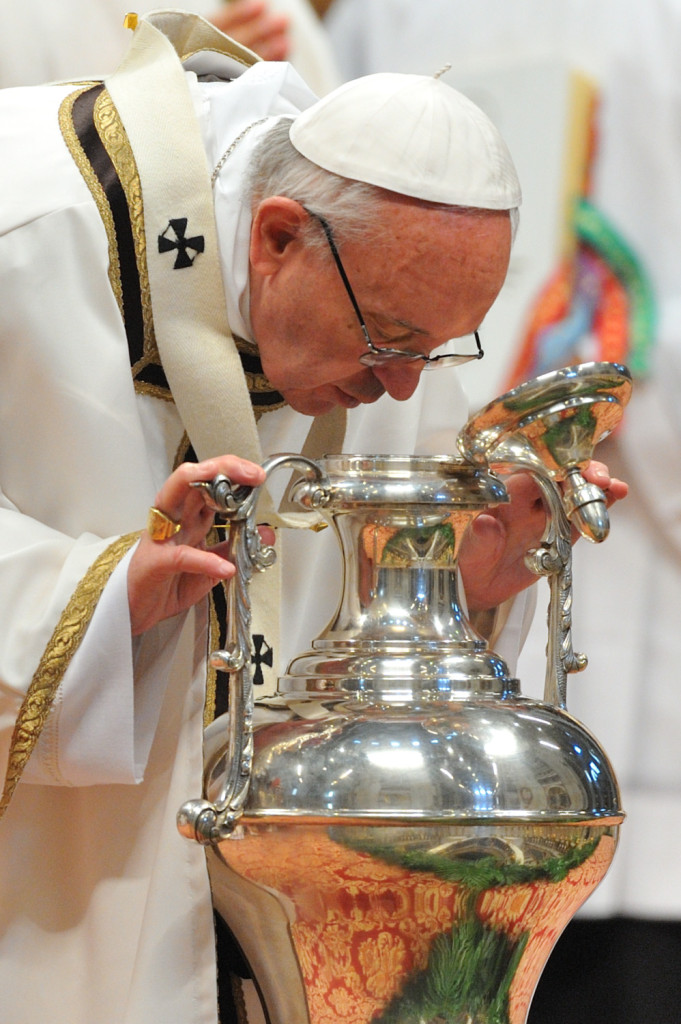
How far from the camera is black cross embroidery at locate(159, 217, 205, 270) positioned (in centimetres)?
209

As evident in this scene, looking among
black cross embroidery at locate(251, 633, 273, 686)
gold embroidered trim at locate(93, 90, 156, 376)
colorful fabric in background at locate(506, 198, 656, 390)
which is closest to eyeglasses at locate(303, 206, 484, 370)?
gold embroidered trim at locate(93, 90, 156, 376)

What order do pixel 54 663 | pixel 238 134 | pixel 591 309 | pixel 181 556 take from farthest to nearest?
1. pixel 591 309
2. pixel 238 134
3. pixel 54 663
4. pixel 181 556

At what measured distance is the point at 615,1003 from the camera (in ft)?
13.0

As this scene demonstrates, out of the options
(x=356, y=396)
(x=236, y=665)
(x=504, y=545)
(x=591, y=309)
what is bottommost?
(x=236, y=665)

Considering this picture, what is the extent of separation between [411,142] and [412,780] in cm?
84

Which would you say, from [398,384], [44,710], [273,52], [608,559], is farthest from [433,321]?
[608,559]

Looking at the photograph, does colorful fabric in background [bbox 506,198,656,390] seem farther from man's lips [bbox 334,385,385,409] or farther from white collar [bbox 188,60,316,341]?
man's lips [bbox 334,385,385,409]

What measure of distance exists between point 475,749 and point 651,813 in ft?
9.01

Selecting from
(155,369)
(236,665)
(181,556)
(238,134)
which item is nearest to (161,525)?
(181,556)

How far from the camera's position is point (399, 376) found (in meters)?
2.08

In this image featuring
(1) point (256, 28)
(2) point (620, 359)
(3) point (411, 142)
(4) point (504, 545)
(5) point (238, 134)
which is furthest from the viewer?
(2) point (620, 359)

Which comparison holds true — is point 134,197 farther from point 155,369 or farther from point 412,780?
point 412,780

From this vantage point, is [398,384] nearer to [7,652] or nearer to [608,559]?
[7,652]

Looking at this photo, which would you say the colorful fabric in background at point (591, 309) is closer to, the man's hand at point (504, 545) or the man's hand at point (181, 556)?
the man's hand at point (504, 545)
